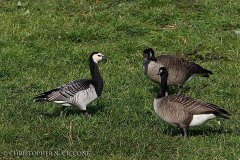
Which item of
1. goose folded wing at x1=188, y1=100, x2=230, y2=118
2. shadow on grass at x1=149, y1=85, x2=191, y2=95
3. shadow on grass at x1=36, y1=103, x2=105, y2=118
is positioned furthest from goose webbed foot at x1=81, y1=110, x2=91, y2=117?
goose folded wing at x1=188, y1=100, x2=230, y2=118

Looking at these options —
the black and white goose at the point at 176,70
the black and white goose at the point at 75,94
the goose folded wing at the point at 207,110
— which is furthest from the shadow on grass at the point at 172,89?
the goose folded wing at the point at 207,110

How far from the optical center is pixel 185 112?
11.0 m

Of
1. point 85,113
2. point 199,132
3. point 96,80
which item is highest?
point 96,80

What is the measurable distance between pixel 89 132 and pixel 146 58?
3.83 meters

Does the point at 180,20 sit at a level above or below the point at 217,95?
above

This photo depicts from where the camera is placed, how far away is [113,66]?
15.5 meters

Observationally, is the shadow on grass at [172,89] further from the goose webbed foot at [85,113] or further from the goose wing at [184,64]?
the goose webbed foot at [85,113]

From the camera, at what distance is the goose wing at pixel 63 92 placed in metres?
12.2

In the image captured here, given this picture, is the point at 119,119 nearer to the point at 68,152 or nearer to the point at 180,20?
the point at 68,152

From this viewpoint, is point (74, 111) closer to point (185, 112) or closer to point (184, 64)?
point (184, 64)

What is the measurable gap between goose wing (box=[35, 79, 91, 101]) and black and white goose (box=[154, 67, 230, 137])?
1796 millimetres

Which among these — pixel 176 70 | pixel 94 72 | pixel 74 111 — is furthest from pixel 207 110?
pixel 176 70

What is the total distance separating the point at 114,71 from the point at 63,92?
301 cm

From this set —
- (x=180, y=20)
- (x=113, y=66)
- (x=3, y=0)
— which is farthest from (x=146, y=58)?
(x=3, y=0)
